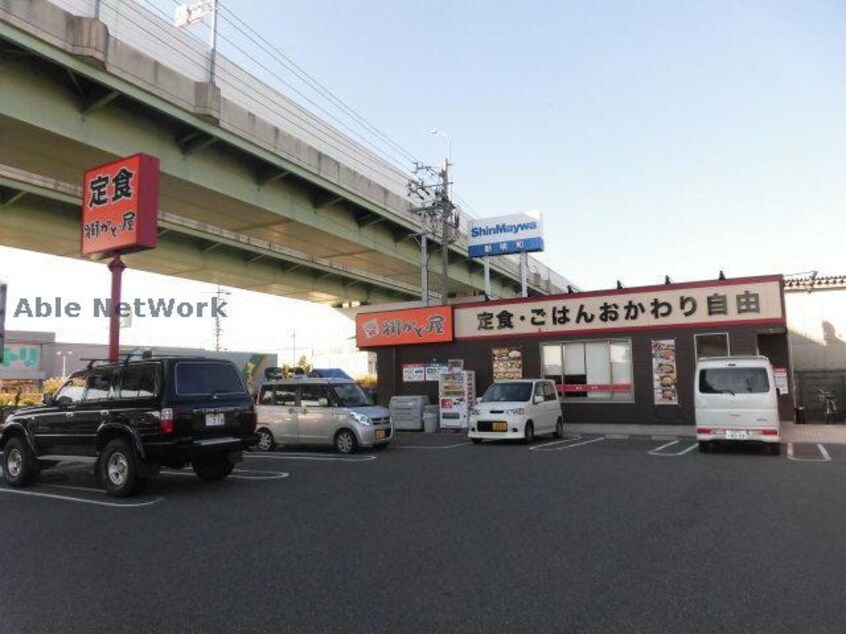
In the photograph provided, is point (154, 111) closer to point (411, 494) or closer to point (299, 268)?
point (411, 494)

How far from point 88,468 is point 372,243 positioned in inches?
653

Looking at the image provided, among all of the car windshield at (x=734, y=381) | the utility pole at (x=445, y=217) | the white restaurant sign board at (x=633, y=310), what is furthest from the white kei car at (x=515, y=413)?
the utility pole at (x=445, y=217)

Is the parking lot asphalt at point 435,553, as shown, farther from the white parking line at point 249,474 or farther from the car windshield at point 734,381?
the car windshield at point 734,381

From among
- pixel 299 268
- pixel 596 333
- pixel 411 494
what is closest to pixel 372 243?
pixel 299 268

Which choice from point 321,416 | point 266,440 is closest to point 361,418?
point 321,416

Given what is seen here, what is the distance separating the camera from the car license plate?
30.4ft

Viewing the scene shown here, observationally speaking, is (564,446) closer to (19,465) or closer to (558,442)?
(558,442)

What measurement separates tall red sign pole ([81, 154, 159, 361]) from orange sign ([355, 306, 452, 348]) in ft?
36.4

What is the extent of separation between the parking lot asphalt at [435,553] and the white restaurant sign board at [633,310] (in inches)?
321

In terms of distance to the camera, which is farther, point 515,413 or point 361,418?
point 515,413

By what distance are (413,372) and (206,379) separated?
552 inches

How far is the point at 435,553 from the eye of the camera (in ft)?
19.2

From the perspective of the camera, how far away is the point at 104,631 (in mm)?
4082

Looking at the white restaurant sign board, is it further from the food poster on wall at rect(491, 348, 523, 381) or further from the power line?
the power line
